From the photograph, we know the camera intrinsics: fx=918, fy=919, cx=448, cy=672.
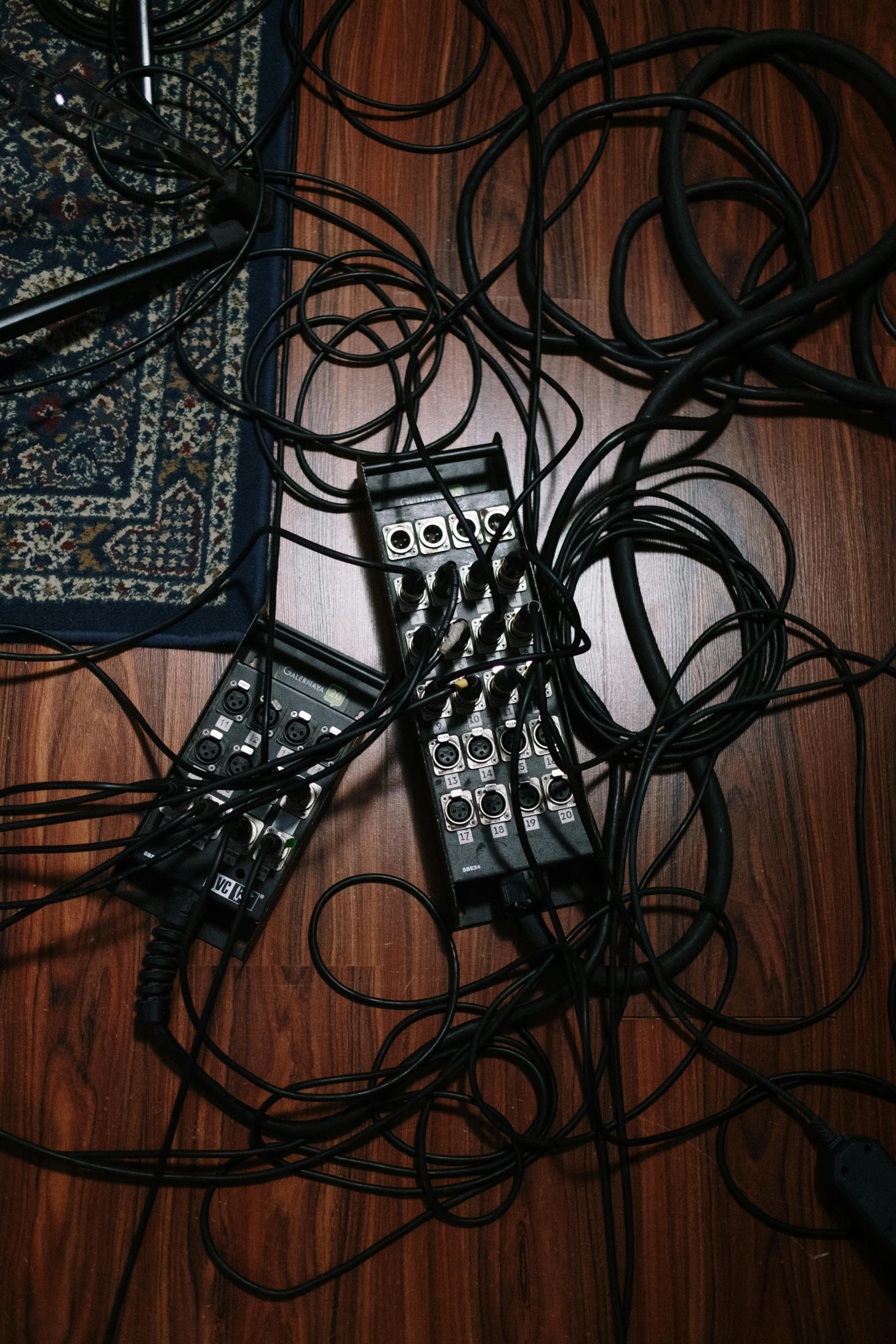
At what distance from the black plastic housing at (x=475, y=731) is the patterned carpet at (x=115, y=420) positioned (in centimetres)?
17

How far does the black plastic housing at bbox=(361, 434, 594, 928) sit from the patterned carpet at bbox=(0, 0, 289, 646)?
0.17m

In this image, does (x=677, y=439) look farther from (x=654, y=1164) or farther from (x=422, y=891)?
(x=654, y=1164)

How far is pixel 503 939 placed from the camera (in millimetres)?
937

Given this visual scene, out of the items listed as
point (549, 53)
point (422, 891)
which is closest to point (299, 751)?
point (422, 891)

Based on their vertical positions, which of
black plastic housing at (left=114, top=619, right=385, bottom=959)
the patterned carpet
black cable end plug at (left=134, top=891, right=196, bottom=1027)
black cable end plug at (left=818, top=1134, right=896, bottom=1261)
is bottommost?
black cable end plug at (left=818, top=1134, right=896, bottom=1261)

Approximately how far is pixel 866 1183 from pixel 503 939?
1.36 ft

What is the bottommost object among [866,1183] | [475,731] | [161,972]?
[866,1183]

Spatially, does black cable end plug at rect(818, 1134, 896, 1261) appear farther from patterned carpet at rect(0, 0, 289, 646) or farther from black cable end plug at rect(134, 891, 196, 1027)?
patterned carpet at rect(0, 0, 289, 646)

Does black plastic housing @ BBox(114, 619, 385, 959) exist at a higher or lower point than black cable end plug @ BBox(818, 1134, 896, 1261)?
higher

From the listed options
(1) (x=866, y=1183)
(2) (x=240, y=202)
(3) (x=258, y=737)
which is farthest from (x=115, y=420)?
(1) (x=866, y=1183)

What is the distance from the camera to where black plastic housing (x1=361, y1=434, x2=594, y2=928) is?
87cm

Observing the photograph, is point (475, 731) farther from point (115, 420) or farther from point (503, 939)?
point (115, 420)

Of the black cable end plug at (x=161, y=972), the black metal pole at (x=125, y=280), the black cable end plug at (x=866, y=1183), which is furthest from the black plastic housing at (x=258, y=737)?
the black cable end plug at (x=866, y=1183)

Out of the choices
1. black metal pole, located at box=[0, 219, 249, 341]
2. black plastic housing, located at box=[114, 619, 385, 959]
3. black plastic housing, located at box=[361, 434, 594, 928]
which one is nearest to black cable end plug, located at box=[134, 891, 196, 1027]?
black plastic housing, located at box=[114, 619, 385, 959]
